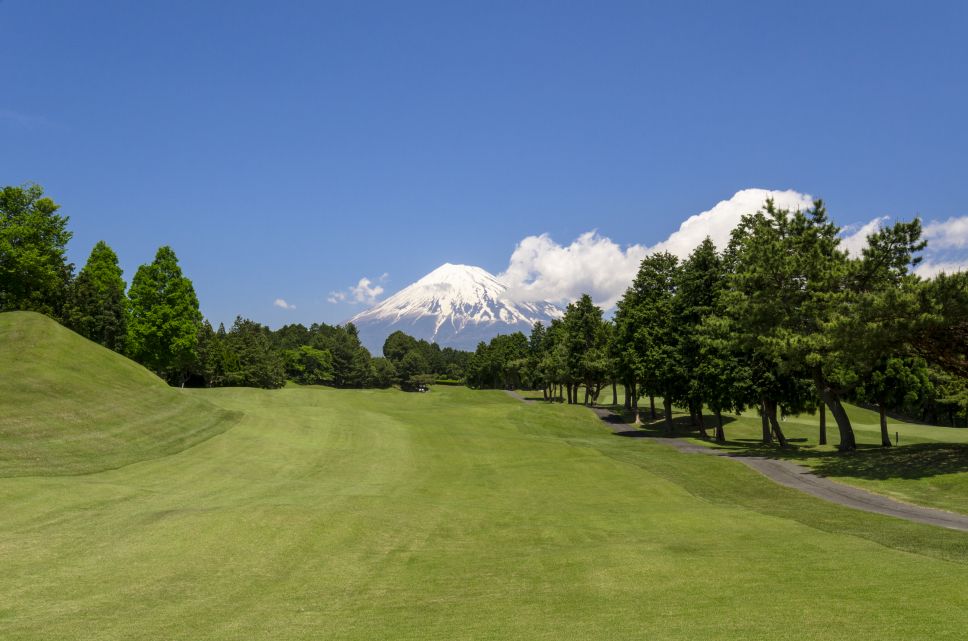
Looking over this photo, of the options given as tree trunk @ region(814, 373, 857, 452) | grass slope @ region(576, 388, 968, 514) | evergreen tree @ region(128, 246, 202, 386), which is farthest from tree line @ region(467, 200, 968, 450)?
evergreen tree @ region(128, 246, 202, 386)

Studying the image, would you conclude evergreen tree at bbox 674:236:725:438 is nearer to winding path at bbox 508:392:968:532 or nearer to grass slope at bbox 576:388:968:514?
grass slope at bbox 576:388:968:514

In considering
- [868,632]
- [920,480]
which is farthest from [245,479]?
[920,480]

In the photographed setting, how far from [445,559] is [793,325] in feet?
113

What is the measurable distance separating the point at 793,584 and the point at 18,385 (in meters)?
36.8

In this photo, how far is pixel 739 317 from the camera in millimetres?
44438

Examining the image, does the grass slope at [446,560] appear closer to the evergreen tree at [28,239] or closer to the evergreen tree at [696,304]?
the evergreen tree at [696,304]

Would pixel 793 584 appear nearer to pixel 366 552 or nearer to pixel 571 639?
pixel 571 639

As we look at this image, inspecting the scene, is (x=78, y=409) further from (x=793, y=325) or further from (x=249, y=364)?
(x=249, y=364)

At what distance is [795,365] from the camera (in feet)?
133

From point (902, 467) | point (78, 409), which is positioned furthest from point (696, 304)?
point (78, 409)

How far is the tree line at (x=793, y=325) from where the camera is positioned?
32656 millimetres

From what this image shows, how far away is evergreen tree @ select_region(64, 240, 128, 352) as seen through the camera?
7288 cm

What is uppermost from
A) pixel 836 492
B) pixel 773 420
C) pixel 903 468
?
pixel 773 420

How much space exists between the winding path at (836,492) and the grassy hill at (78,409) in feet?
105
